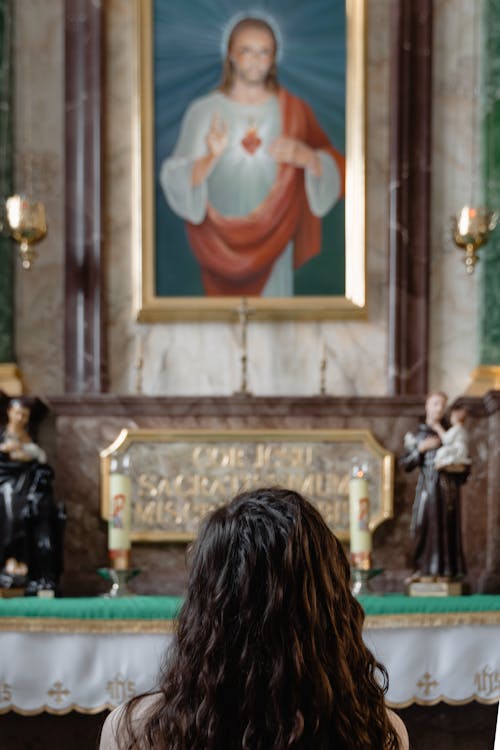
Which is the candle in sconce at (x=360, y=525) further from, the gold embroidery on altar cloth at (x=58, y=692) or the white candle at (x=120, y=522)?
the gold embroidery on altar cloth at (x=58, y=692)

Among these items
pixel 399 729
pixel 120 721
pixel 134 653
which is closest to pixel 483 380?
pixel 134 653

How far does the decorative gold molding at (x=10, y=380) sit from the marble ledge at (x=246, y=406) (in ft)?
1.52

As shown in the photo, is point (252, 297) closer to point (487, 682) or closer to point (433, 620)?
point (433, 620)

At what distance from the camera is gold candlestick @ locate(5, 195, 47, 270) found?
657 cm

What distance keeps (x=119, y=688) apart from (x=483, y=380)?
3133mm

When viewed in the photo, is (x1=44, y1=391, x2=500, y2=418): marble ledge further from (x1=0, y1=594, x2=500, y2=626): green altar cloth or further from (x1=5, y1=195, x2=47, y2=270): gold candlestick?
(x1=0, y1=594, x2=500, y2=626): green altar cloth

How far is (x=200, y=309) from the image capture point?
701 cm

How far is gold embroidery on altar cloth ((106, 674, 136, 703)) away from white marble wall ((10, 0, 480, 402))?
2.57 meters

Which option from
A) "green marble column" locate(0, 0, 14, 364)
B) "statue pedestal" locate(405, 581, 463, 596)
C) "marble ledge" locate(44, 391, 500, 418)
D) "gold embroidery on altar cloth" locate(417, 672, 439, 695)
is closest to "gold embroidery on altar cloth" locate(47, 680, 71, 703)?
"gold embroidery on altar cloth" locate(417, 672, 439, 695)

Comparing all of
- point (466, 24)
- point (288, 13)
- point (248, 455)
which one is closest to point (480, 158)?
point (466, 24)

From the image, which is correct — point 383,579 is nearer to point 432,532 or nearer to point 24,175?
point 432,532

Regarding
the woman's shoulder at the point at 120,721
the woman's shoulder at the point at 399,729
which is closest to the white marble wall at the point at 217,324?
the woman's shoulder at the point at 399,729

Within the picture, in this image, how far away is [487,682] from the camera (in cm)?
475

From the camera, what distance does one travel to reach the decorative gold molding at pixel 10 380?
22.3 ft
